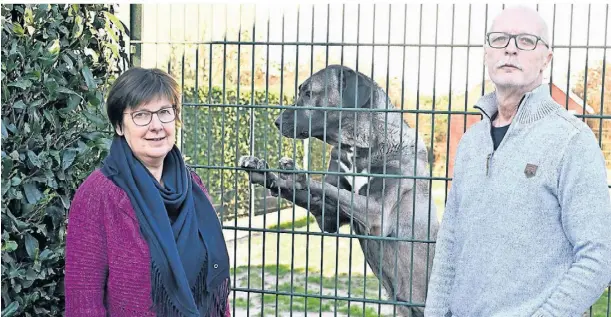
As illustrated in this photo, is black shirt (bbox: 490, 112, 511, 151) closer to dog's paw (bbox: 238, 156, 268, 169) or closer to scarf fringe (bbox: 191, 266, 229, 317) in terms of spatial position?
scarf fringe (bbox: 191, 266, 229, 317)

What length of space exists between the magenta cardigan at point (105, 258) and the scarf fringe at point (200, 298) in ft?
0.09

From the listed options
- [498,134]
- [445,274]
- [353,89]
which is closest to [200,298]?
[445,274]

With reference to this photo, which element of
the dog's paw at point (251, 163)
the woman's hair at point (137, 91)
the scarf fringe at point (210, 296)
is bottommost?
the scarf fringe at point (210, 296)

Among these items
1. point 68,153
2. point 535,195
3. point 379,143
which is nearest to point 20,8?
point 68,153

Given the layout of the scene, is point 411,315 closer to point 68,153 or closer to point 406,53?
point 406,53

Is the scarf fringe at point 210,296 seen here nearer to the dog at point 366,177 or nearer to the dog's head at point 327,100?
the dog at point 366,177

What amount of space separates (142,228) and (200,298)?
1.20ft

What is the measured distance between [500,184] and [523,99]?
27cm

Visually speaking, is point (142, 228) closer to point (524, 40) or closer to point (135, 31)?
point (524, 40)

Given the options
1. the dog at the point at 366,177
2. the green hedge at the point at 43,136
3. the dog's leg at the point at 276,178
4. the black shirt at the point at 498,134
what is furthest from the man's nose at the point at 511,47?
the green hedge at the point at 43,136

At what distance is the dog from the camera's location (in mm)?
4074

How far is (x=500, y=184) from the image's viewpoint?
2.40m

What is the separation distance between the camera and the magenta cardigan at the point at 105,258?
2.69 meters

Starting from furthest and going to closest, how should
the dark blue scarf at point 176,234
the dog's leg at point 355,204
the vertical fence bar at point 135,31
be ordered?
the vertical fence bar at point 135,31, the dog's leg at point 355,204, the dark blue scarf at point 176,234
